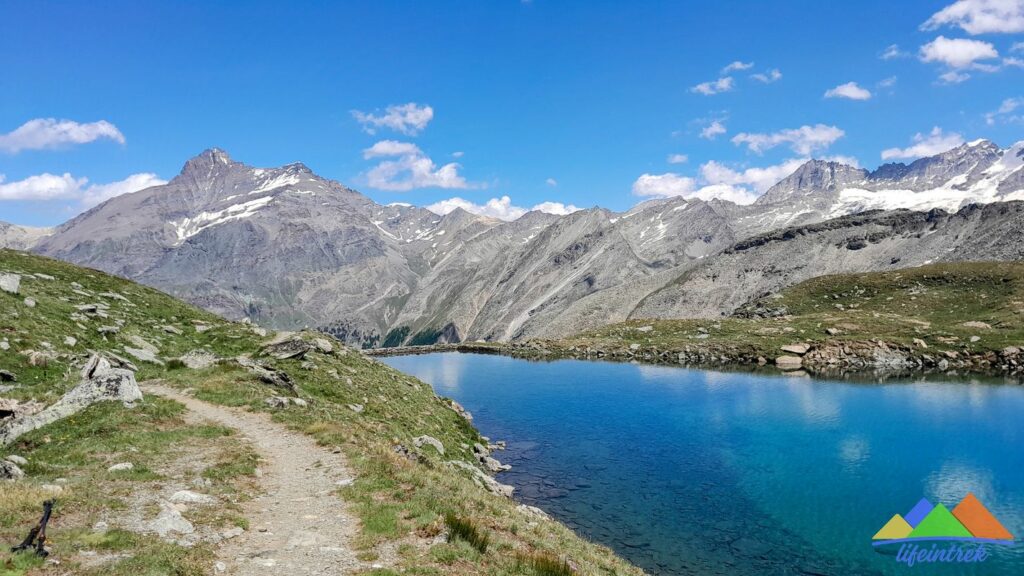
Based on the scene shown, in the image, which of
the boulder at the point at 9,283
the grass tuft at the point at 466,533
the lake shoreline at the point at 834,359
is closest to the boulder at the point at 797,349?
the lake shoreline at the point at 834,359

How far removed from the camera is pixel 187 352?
42.6 m

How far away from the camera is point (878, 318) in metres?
109

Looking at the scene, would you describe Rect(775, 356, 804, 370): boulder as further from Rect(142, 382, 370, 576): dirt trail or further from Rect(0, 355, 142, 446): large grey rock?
Rect(0, 355, 142, 446): large grey rock

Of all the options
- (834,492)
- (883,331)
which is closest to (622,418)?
(834,492)

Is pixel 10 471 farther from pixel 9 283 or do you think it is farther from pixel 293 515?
pixel 9 283

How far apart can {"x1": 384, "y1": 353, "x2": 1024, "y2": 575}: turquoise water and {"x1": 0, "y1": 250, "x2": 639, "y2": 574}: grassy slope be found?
932 cm

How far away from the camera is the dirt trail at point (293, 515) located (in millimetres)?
13844

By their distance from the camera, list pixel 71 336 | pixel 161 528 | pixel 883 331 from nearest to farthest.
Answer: pixel 161 528 → pixel 71 336 → pixel 883 331

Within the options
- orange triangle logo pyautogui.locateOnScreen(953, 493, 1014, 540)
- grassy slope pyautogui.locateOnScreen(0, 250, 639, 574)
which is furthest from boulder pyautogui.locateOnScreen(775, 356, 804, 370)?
grassy slope pyautogui.locateOnScreen(0, 250, 639, 574)

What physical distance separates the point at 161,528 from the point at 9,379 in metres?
20.0

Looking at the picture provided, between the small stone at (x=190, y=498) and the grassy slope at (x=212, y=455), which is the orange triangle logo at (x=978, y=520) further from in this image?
the small stone at (x=190, y=498)

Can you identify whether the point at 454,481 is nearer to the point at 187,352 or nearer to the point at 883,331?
the point at 187,352

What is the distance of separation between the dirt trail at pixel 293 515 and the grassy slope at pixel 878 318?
9375 centimetres

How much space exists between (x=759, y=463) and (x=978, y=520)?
14604mm
